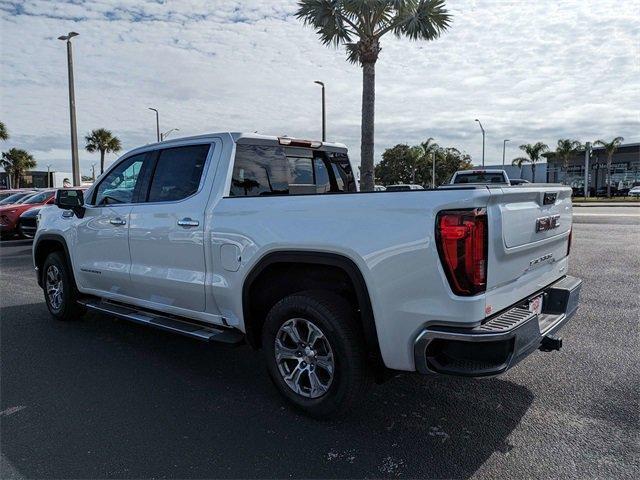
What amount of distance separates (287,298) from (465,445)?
1.42 meters

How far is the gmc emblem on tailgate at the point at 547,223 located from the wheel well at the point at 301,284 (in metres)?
1.23

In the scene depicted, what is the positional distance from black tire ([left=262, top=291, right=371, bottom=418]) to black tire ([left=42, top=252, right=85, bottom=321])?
333 centimetres

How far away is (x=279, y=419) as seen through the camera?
11.2ft

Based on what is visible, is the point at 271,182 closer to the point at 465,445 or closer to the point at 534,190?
the point at 534,190

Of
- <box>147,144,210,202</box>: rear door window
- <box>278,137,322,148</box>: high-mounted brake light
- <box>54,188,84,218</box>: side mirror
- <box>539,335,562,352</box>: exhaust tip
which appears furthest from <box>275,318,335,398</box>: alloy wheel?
<box>54,188,84,218</box>: side mirror

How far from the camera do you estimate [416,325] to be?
2842 mm

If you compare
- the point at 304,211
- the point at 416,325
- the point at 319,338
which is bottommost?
the point at 319,338

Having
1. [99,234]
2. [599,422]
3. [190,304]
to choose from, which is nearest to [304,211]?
[190,304]

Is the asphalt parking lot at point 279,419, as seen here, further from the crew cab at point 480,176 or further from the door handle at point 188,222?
the crew cab at point 480,176

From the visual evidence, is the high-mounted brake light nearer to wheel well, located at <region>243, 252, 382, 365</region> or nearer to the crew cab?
wheel well, located at <region>243, 252, 382, 365</region>

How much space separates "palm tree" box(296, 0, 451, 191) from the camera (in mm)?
16078

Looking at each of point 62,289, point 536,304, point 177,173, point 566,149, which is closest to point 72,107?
point 62,289

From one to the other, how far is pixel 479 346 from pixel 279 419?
1.47 meters

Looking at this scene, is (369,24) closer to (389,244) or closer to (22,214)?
(22,214)
